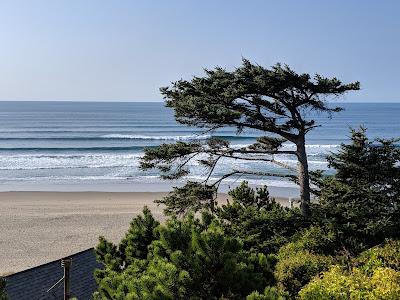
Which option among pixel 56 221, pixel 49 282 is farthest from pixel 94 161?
pixel 49 282

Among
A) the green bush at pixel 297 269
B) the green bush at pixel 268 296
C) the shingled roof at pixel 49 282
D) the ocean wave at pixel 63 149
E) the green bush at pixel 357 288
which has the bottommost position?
the shingled roof at pixel 49 282

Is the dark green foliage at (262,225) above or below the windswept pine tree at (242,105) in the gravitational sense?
below

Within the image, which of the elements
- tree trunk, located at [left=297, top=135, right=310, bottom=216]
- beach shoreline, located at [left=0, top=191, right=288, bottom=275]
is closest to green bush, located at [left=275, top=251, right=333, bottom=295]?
tree trunk, located at [left=297, top=135, right=310, bottom=216]

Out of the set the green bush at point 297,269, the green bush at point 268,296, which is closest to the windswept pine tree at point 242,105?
the green bush at point 297,269

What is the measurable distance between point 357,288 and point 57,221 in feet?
72.0

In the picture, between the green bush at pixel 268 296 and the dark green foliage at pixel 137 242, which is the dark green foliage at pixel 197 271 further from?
the dark green foliage at pixel 137 242

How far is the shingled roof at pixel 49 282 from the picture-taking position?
37.1 feet

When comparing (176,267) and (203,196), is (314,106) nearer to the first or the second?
(203,196)

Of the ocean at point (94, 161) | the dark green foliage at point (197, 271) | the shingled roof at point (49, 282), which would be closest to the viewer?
the dark green foliage at point (197, 271)

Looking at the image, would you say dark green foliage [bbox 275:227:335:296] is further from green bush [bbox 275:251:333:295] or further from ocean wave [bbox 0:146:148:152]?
ocean wave [bbox 0:146:148:152]

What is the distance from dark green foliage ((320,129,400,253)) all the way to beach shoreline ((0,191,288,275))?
12328 mm

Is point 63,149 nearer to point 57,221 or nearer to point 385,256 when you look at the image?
point 57,221

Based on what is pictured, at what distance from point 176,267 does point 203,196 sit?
6164mm

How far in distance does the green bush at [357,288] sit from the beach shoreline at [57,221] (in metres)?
14.1
